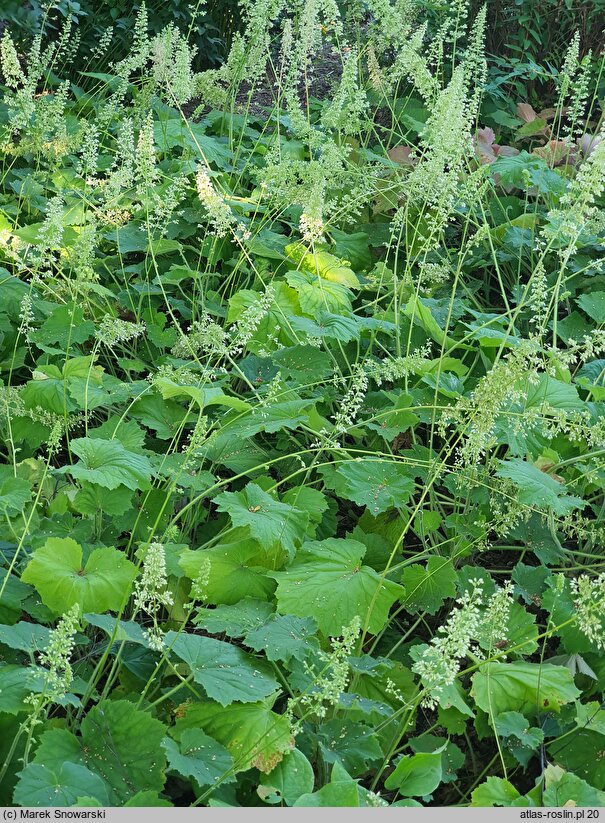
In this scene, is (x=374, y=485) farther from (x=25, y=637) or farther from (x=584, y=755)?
(x=25, y=637)

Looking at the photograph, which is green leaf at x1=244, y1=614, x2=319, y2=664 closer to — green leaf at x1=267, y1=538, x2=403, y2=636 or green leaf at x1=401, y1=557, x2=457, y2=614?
green leaf at x1=267, y1=538, x2=403, y2=636

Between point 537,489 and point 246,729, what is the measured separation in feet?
2.98

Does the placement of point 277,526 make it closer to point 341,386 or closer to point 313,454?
point 313,454

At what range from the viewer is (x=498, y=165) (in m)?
3.77

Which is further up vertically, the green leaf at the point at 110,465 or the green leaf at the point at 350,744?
the green leaf at the point at 110,465

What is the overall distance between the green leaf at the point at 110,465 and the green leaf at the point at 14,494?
11 cm

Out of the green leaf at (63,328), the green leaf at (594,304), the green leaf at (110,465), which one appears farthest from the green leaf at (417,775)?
the green leaf at (594,304)

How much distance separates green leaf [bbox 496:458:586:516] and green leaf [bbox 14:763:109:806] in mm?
1166

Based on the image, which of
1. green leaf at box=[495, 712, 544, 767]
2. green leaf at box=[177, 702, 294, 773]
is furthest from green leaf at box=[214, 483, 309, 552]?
green leaf at box=[495, 712, 544, 767]

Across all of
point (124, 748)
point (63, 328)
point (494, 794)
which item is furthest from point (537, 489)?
point (63, 328)

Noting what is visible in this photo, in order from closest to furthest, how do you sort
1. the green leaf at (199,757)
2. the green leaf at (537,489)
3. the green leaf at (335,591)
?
the green leaf at (199,757) < the green leaf at (335,591) < the green leaf at (537,489)

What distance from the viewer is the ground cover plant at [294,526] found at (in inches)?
63.7

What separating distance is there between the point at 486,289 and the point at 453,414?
6.08 feet

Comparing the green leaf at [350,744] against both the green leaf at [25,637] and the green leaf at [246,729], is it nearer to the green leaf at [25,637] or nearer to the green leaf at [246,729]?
the green leaf at [246,729]
